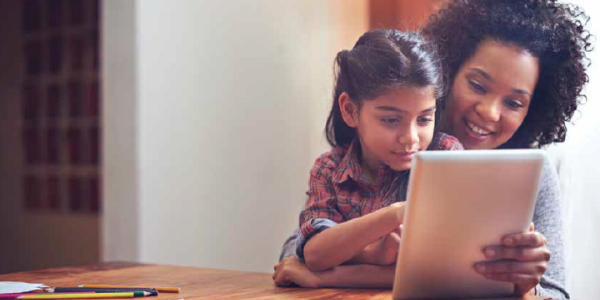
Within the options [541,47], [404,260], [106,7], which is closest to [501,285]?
[404,260]

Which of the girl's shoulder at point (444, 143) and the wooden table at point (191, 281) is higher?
the girl's shoulder at point (444, 143)

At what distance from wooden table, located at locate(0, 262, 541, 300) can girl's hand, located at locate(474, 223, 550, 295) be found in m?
0.03

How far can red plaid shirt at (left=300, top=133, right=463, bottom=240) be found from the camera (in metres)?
1.25

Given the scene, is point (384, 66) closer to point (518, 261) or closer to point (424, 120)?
point (424, 120)

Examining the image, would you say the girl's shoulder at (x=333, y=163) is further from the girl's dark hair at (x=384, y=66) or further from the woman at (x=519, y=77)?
the woman at (x=519, y=77)

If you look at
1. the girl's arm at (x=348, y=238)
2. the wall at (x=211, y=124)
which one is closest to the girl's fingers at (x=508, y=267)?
the girl's arm at (x=348, y=238)

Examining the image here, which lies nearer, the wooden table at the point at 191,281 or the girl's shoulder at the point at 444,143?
the wooden table at the point at 191,281

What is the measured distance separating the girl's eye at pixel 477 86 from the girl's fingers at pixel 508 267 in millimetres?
415

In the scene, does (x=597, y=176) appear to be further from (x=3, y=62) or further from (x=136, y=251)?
(x=3, y=62)

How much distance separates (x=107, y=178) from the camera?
1946 mm

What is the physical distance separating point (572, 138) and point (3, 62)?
138 inches

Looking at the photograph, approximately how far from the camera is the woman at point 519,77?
1.32m

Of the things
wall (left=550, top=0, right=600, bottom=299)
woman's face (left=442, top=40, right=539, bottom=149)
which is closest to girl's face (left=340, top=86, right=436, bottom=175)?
woman's face (left=442, top=40, right=539, bottom=149)

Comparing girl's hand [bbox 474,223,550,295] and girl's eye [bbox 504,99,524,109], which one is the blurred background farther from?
girl's hand [bbox 474,223,550,295]
